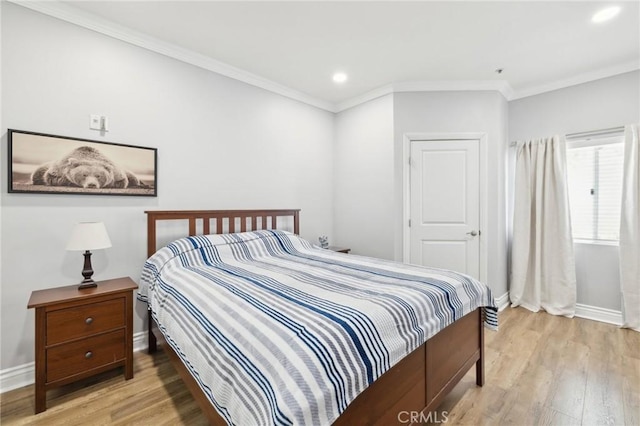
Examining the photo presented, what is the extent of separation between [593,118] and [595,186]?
0.73 m

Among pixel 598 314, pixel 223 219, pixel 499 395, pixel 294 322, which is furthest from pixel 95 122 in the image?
pixel 598 314

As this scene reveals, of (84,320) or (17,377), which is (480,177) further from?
(17,377)

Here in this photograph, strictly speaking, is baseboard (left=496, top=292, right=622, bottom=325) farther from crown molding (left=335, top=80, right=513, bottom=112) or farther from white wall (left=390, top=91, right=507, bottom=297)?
crown molding (left=335, top=80, right=513, bottom=112)

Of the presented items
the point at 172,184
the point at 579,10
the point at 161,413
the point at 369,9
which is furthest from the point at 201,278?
the point at 579,10

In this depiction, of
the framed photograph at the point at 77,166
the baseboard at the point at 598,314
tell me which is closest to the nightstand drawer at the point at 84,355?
the framed photograph at the point at 77,166

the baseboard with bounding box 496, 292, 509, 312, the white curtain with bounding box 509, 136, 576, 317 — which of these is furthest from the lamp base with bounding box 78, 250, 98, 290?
the white curtain with bounding box 509, 136, 576, 317

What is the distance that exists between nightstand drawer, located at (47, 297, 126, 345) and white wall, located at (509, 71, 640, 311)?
448cm

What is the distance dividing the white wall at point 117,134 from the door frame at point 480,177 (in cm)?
142

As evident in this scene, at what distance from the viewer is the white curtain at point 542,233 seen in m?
3.21

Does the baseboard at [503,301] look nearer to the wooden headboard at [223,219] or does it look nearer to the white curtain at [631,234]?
the white curtain at [631,234]

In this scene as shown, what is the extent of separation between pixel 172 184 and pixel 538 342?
3580 mm

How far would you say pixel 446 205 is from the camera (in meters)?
3.42

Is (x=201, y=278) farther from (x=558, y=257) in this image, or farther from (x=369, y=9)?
(x=558, y=257)

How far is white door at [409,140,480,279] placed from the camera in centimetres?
338
